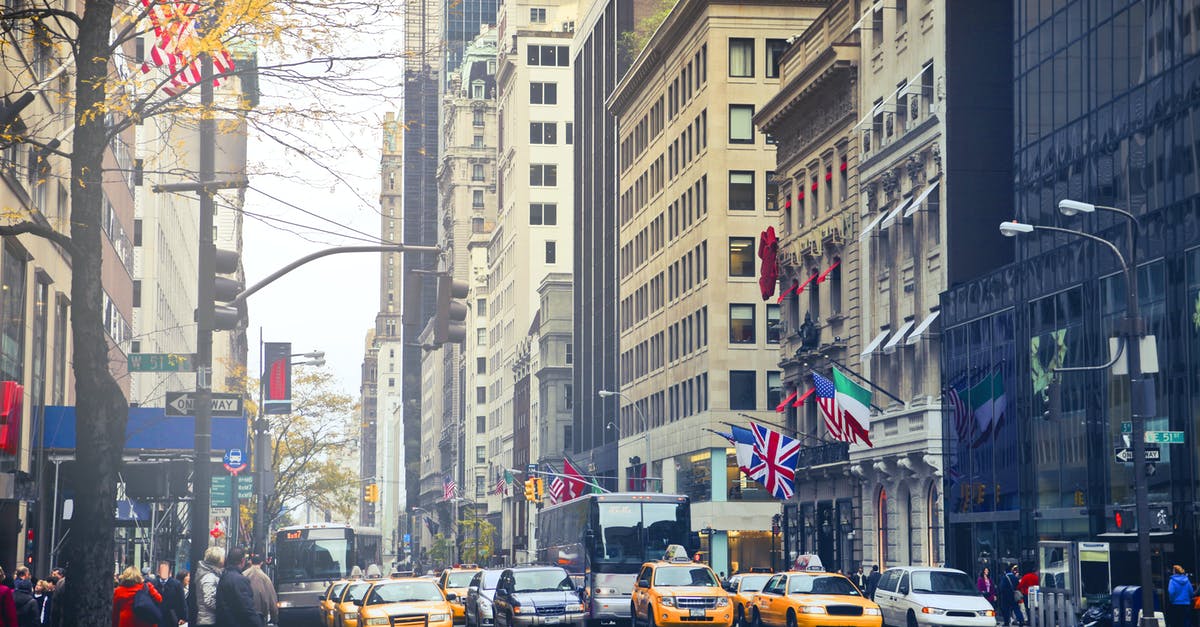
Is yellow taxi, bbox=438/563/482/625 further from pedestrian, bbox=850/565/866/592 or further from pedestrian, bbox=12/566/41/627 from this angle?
pedestrian, bbox=12/566/41/627

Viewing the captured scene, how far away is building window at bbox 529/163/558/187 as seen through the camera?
6024 inches

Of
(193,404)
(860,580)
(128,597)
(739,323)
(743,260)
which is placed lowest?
(860,580)

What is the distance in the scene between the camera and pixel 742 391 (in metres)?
85.6

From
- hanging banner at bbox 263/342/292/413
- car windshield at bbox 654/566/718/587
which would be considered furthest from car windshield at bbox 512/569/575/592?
hanging banner at bbox 263/342/292/413

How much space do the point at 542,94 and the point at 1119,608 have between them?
124 m

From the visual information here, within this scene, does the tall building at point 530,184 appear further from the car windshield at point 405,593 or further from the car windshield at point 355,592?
the car windshield at point 405,593

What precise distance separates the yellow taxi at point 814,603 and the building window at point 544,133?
118 m

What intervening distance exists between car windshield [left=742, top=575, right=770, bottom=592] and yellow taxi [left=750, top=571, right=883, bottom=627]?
6.83 meters

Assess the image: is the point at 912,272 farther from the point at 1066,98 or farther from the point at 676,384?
the point at 676,384

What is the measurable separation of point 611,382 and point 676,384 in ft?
67.5

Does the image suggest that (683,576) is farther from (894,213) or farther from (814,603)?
(894,213)

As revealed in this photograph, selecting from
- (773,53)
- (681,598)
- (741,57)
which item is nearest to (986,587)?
(681,598)

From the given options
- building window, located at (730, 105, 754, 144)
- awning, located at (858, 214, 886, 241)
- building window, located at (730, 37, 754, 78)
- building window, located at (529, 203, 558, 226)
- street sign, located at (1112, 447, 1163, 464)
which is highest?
building window, located at (529, 203, 558, 226)

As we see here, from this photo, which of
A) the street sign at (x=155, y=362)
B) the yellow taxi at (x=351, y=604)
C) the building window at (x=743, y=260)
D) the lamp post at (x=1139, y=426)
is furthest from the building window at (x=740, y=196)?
the street sign at (x=155, y=362)
